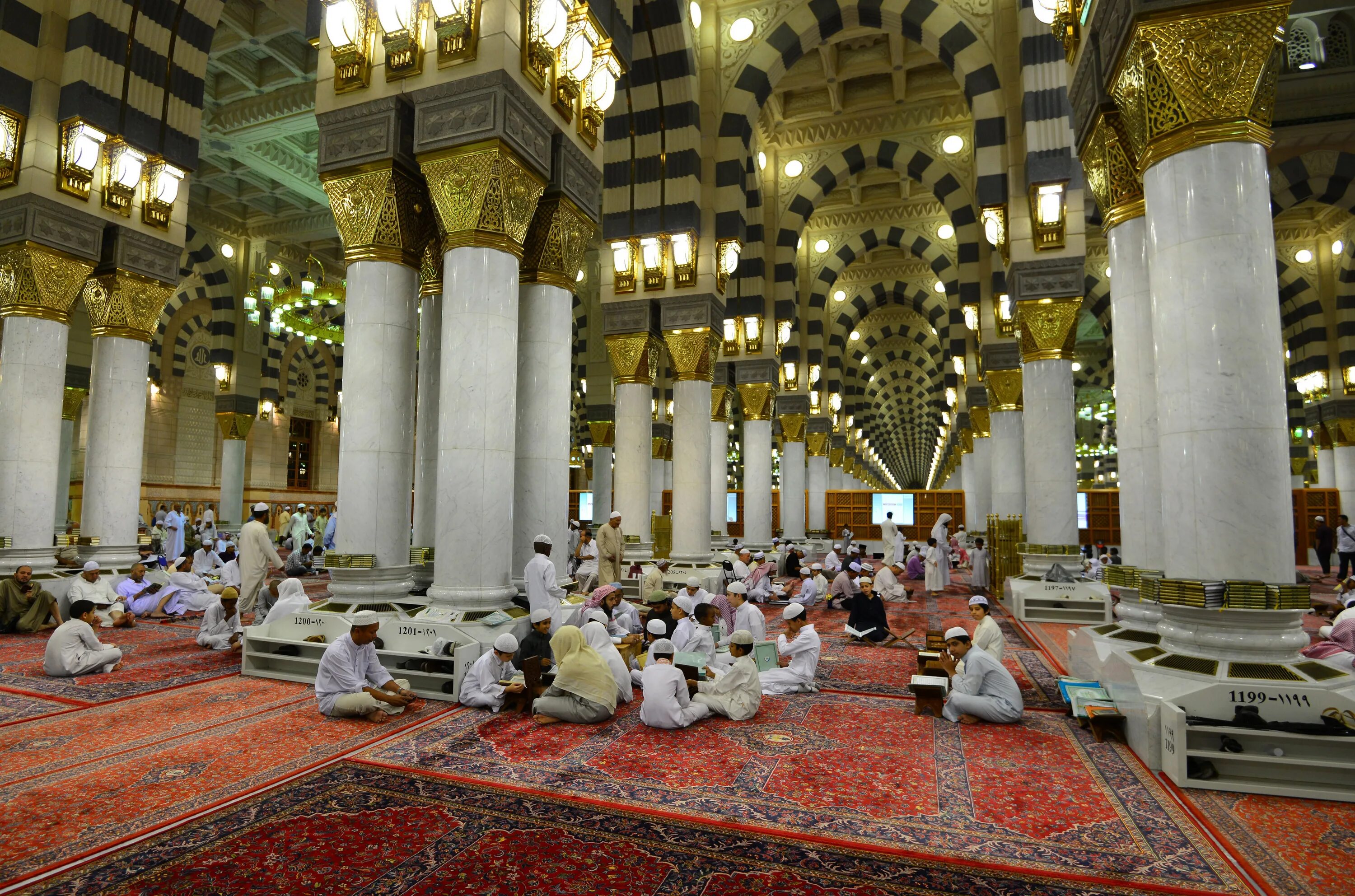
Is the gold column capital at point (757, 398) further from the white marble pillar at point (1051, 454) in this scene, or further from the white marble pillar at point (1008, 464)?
the white marble pillar at point (1051, 454)

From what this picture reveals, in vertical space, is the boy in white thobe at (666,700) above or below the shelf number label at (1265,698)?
below

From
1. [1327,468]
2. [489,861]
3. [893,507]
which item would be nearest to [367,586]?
[489,861]

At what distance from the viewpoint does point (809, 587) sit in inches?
344

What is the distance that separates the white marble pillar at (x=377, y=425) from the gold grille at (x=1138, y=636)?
15.3ft

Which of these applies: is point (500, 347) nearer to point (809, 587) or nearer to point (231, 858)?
point (231, 858)

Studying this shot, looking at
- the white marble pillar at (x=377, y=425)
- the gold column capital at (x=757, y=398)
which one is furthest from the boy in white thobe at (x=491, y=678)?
the gold column capital at (x=757, y=398)

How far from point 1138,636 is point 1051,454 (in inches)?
177

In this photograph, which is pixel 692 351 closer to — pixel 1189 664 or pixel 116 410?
pixel 116 410

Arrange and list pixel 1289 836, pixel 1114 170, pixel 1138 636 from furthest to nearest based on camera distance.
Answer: pixel 1114 170
pixel 1138 636
pixel 1289 836

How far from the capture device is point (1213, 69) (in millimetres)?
3553

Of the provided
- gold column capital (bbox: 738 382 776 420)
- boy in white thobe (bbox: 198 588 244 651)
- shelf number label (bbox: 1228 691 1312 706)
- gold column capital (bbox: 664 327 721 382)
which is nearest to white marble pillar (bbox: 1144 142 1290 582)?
shelf number label (bbox: 1228 691 1312 706)

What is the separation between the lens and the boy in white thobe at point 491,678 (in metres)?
4.19

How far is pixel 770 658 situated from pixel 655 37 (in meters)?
7.59

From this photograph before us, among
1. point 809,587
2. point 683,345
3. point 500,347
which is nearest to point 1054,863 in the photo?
point 500,347
